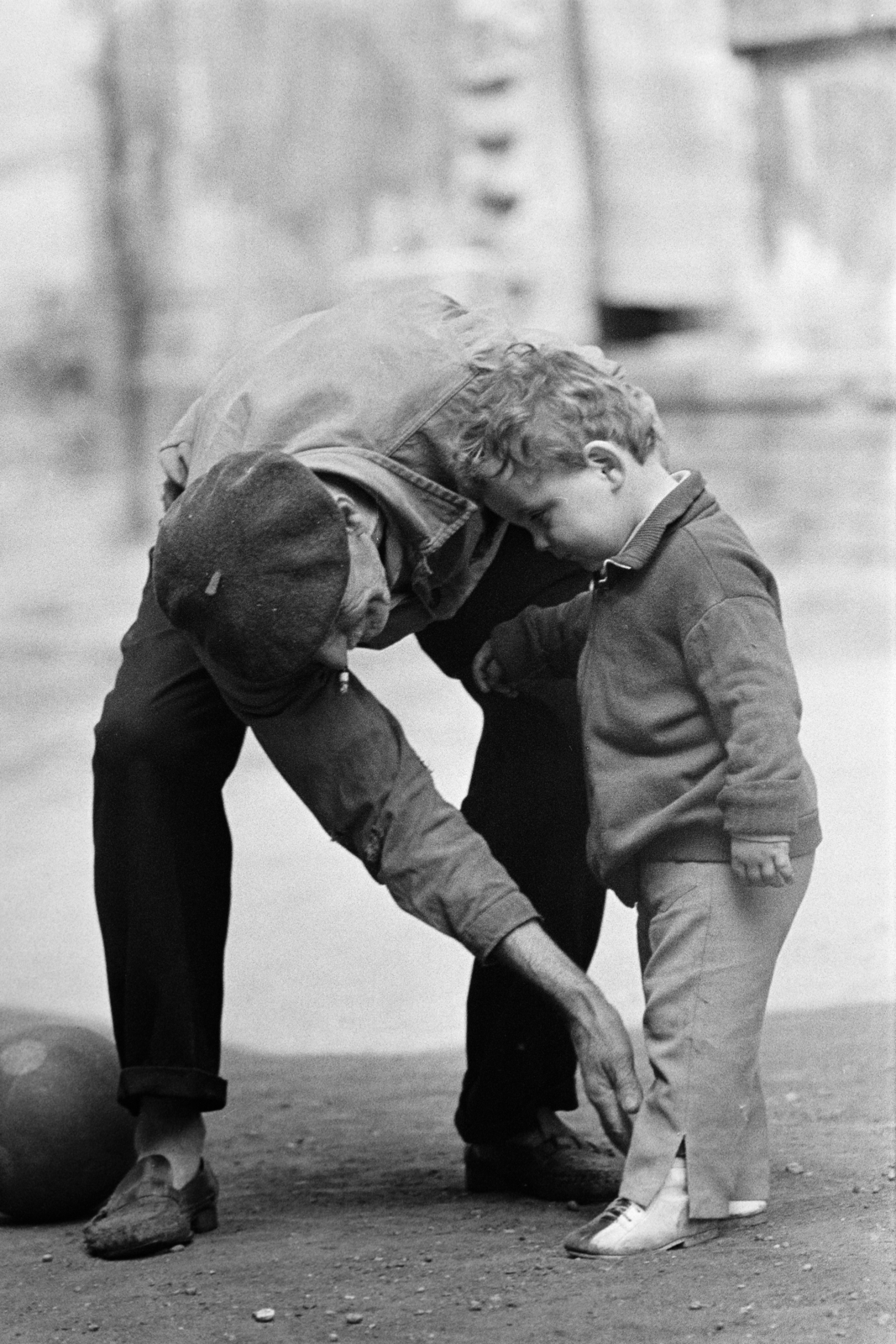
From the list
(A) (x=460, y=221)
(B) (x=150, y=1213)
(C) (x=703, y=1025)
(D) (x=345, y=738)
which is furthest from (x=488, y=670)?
(A) (x=460, y=221)

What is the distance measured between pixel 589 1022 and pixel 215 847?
601 mm

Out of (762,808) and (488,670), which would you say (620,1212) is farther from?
(488,670)

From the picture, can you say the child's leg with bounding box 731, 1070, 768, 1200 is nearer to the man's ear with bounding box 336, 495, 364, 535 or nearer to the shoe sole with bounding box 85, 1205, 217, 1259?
the shoe sole with bounding box 85, 1205, 217, 1259

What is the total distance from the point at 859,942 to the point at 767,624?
7.24 feet

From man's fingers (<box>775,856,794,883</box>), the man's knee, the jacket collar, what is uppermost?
the jacket collar

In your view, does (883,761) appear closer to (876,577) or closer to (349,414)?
(876,577)

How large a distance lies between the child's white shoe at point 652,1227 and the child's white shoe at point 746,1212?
6 cm

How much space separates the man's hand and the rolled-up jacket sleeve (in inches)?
1.2

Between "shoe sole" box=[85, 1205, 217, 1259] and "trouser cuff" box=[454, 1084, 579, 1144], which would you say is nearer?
"shoe sole" box=[85, 1205, 217, 1259]

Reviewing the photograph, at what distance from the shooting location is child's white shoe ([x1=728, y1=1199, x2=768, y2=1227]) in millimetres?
2518

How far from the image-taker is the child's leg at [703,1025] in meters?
2.44

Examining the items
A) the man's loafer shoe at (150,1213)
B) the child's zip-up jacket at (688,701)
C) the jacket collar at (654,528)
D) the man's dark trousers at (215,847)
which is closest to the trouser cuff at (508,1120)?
the man's dark trousers at (215,847)

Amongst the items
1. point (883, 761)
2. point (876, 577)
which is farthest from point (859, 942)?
point (876, 577)

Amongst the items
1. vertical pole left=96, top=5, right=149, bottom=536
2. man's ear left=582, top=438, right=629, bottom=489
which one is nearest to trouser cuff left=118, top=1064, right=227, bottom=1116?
man's ear left=582, top=438, right=629, bottom=489
